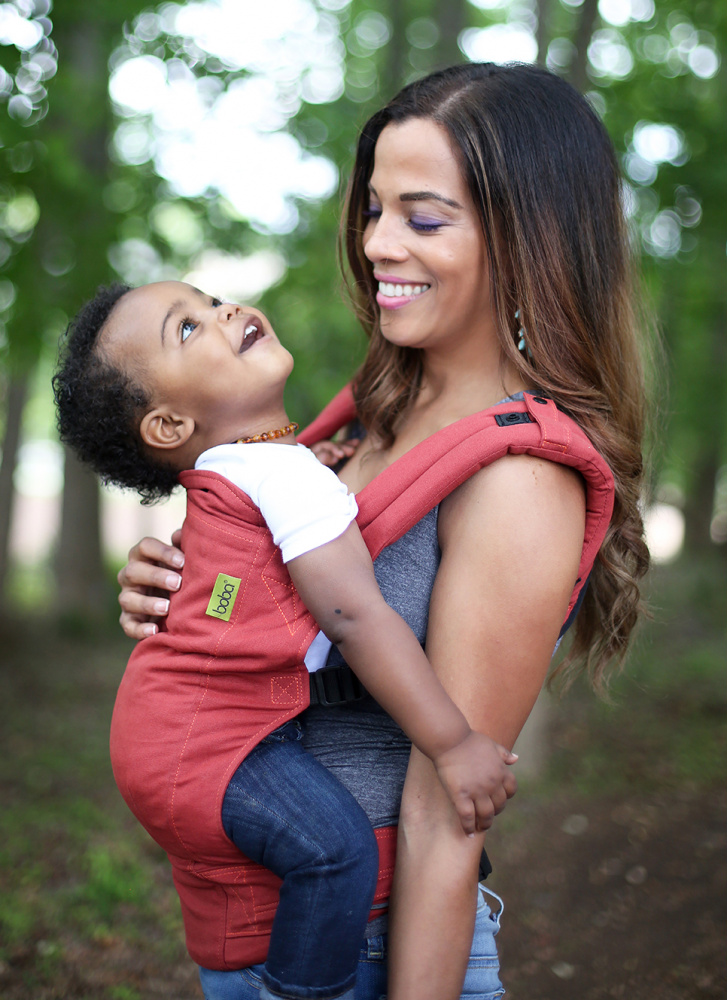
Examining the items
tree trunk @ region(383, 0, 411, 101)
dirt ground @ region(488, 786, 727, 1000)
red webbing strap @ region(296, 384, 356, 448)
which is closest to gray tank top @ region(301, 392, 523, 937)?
red webbing strap @ region(296, 384, 356, 448)

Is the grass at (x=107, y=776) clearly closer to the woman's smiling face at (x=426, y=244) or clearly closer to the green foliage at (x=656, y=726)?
the green foliage at (x=656, y=726)

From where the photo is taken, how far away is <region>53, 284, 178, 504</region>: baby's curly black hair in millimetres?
1966

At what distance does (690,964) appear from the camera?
146 inches

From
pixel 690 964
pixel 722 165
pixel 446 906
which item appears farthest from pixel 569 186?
pixel 722 165

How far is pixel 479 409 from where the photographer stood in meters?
1.99

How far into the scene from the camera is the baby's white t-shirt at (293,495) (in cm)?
158

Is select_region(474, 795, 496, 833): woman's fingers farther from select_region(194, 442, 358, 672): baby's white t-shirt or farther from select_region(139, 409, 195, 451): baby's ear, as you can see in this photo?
select_region(139, 409, 195, 451): baby's ear

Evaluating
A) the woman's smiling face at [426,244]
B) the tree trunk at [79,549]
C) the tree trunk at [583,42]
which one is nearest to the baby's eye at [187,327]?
the woman's smiling face at [426,244]

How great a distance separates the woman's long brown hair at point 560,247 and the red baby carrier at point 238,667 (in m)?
0.24

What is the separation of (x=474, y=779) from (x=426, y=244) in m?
1.16

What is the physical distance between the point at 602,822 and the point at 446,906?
472cm

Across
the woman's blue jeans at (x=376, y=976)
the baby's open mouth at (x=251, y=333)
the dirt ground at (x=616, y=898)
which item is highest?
the baby's open mouth at (x=251, y=333)

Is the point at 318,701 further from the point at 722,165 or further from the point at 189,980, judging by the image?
the point at 722,165

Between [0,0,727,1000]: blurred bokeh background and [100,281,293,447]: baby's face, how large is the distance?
73 cm
